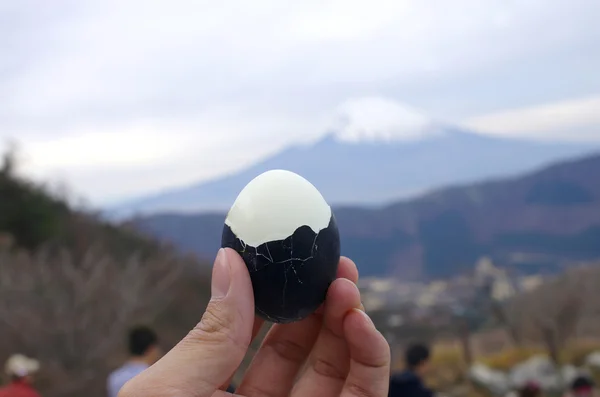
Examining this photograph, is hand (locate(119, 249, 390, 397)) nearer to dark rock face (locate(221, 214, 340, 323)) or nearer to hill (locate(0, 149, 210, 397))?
dark rock face (locate(221, 214, 340, 323))

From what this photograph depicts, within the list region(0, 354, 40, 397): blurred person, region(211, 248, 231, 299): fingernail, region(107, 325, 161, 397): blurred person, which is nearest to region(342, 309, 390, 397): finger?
region(211, 248, 231, 299): fingernail

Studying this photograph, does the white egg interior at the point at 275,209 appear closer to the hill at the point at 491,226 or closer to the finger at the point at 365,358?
the finger at the point at 365,358

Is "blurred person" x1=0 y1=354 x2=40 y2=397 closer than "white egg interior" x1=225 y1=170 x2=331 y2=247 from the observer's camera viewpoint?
No

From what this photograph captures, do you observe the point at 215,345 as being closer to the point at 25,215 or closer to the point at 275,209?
the point at 275,209

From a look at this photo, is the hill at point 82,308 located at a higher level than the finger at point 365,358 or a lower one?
lower

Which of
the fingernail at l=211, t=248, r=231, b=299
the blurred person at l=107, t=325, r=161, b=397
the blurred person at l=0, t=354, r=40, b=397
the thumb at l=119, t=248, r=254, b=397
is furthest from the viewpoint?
the blurred person at l=0, t=354, r=40, b=397

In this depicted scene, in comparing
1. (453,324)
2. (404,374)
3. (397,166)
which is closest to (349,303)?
(404,374)

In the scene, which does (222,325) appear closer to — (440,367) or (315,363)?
(315,363)

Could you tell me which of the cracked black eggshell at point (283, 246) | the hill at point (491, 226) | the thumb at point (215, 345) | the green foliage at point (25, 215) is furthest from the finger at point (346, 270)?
the hill at point (491, 226)
